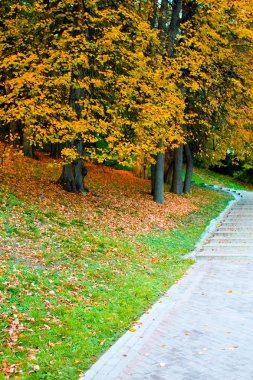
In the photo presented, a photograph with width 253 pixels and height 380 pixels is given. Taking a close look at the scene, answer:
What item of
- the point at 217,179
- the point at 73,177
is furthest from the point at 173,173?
the point at 217,179

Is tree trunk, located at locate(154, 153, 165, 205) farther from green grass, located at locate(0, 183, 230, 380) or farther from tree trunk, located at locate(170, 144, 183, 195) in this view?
green grass, located at locate(0, 183, 230, 380)

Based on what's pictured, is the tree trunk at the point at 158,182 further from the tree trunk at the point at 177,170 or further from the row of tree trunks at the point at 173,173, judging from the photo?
the tree trunk at the point at 177,170

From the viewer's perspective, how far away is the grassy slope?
20.7ft

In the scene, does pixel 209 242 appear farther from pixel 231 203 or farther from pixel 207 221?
pixel 231 203

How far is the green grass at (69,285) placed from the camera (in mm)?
6154

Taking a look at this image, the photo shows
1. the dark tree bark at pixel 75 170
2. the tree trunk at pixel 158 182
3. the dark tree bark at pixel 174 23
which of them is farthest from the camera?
the tree trunk at pixel 158 182

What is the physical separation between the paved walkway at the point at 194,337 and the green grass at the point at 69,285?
0.30 metres

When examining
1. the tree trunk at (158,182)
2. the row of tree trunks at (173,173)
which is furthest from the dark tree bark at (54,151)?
the tree trunk at (158,182)

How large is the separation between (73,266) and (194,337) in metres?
3.64

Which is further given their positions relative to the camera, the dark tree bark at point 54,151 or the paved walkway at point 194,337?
the dark tree bark at point 54,151

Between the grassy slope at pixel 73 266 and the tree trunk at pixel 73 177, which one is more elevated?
the tree trunk at pixel 73 177

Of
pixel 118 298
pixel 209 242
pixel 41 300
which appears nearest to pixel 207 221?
pixel 209 242

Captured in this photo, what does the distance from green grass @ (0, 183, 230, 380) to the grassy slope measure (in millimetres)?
17

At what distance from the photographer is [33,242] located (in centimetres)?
1090
